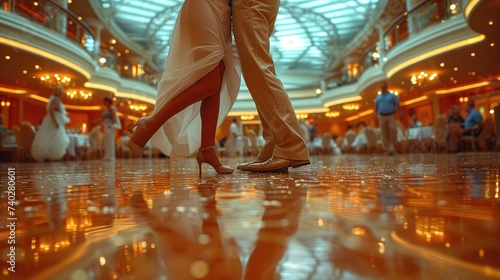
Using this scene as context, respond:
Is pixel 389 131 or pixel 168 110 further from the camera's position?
pixel 389 131

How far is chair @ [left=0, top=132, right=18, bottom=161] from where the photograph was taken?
22.8 ft

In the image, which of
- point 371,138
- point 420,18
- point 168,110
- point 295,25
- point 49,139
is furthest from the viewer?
point 295,25

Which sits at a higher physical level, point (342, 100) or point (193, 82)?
point (342, 100)

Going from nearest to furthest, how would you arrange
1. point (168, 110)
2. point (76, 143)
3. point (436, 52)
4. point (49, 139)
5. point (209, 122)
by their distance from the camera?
point (168, 110)
point (209, 122)
point (49, 139)
point (76, 143)
point (436, 52)

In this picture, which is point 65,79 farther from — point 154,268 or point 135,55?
point 154,268

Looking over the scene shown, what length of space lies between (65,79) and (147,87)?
5.84m

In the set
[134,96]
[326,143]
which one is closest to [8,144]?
[134,96]

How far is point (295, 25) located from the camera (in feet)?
61.5

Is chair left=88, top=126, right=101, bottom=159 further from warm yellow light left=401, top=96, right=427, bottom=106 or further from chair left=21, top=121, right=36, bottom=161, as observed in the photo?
warm yellow light left=401, top=96, right=427, bottom=106

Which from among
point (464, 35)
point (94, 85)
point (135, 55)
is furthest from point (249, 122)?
point (464, 35)

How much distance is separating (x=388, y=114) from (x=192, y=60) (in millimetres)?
5674

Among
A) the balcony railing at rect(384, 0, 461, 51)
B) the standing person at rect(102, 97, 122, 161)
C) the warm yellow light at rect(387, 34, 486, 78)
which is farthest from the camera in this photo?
the balcony railing at rect(384, 0, 461, 51)

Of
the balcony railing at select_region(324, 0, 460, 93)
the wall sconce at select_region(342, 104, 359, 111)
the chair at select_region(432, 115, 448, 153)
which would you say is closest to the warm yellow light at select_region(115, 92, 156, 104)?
the wall sconce at select_region(342, 104, 359, 111)

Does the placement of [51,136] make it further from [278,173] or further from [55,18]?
[278,173]
